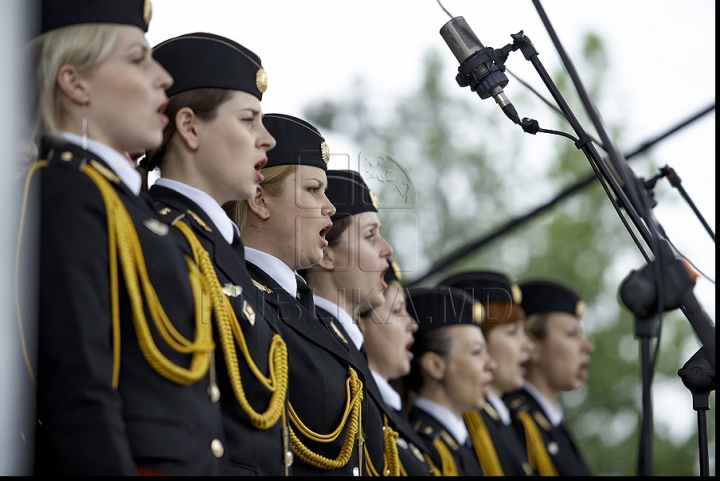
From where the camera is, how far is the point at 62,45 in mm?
2057

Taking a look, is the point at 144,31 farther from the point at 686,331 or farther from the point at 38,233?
the point at 686,331

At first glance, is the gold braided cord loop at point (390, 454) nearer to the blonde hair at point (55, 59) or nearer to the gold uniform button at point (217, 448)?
the gold uniform button at point (217, 448)

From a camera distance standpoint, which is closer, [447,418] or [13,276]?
[13,276]

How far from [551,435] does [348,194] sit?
9.34 feet

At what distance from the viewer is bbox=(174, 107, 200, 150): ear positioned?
2469 millimetres

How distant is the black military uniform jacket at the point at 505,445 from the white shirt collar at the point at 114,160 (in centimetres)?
356

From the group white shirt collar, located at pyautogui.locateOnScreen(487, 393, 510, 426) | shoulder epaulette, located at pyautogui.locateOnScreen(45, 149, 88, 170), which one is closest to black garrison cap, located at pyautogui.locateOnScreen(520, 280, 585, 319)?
white shirt collar, located at pyautogui.locateOnScreen(487, 393, 510, 426)

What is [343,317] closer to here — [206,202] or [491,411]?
[206,202]

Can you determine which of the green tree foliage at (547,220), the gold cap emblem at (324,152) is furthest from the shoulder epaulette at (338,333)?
the green tree foliage at (547,220)

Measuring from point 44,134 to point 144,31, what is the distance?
0.33 metres

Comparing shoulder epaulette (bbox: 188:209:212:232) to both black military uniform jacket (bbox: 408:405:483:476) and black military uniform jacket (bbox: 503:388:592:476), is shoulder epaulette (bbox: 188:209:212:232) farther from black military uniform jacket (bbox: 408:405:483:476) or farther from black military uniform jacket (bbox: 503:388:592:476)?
black military uniform jacket (bbox: 503:388:592:476)

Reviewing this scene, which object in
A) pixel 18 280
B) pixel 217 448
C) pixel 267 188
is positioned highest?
pixel 267 188

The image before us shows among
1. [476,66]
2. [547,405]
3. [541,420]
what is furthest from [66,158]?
[547,405]

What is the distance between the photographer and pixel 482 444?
519cm
